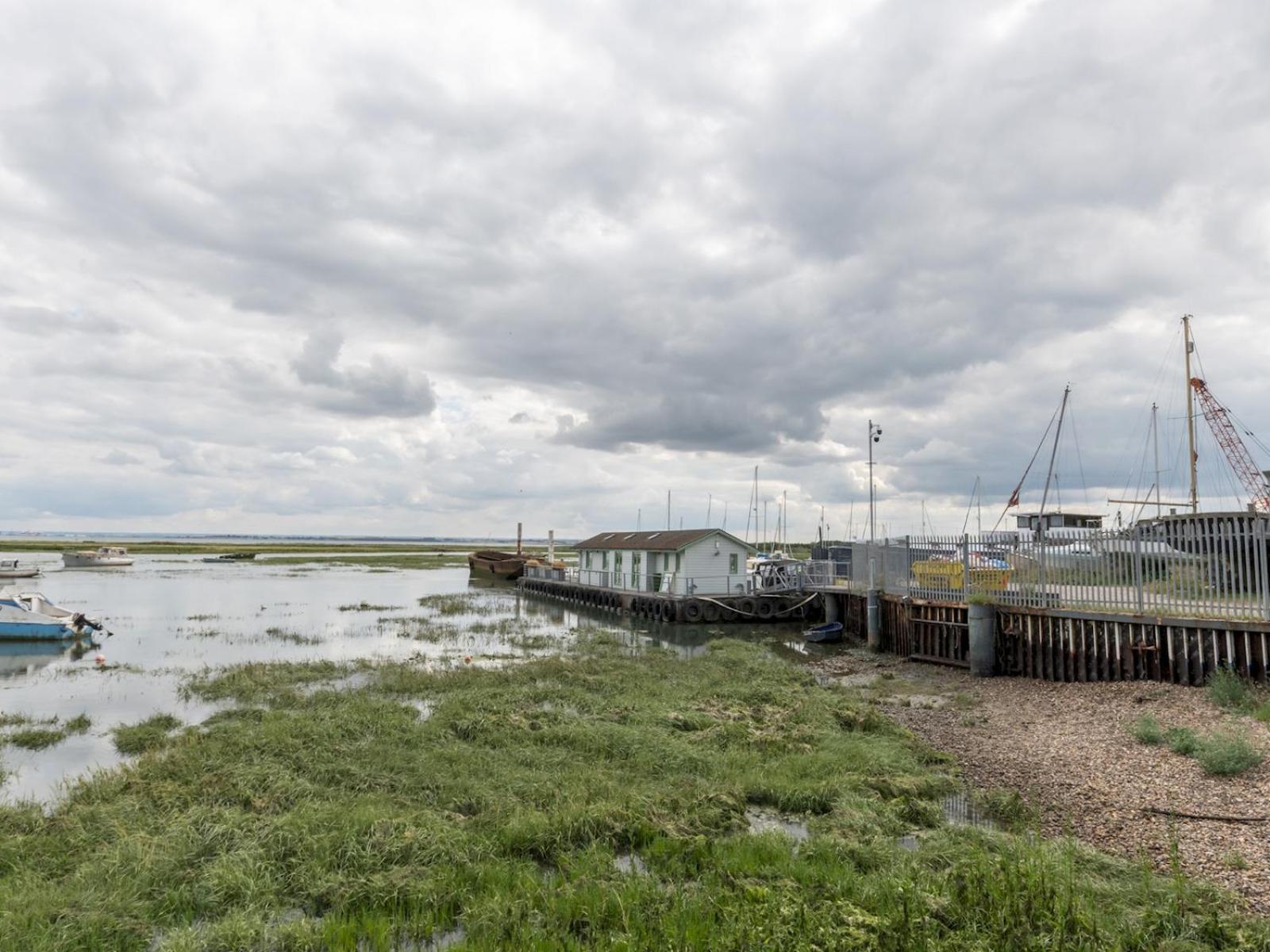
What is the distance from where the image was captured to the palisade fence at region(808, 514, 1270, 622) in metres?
13.9

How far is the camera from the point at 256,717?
14641 mm

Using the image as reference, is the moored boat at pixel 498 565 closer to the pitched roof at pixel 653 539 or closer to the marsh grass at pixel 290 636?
the pitched roof at pixel 653 539

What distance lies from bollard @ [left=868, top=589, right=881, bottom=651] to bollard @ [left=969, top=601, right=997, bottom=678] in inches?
269

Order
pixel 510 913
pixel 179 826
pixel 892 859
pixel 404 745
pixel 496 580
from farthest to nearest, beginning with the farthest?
pixel 496 580 < pixel 404 745 < pixel 179 826 < pixel 892 859 < pixel 510 913

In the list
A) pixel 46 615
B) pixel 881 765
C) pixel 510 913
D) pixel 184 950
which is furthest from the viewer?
pixel 46 615

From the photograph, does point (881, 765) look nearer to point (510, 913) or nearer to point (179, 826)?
point (510, 913)

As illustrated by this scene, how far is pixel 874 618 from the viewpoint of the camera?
25859mm

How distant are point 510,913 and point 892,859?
382cm

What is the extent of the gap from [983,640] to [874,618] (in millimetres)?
7235

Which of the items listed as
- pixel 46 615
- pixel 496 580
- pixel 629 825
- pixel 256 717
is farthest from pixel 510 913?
pixel 496 580

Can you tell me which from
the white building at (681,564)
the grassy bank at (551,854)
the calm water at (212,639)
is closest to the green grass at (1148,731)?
the grassy bank at (551,854)

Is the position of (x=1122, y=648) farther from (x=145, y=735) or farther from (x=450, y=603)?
(x=450, y=603)

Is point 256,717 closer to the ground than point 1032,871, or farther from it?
closer to the ground

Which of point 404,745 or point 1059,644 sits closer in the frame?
point 404,745
